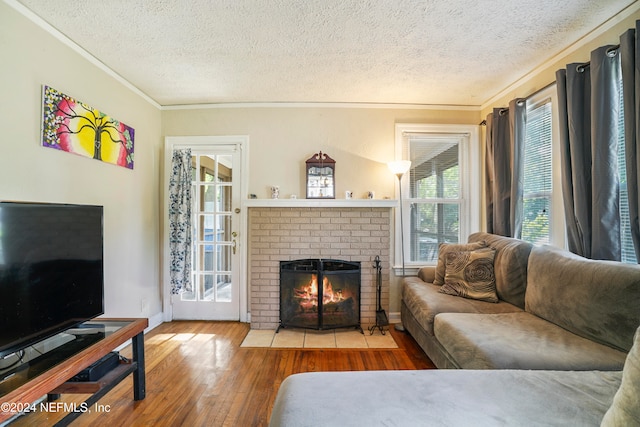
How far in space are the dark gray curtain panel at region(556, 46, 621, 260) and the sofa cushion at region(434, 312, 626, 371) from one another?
0.61 metres

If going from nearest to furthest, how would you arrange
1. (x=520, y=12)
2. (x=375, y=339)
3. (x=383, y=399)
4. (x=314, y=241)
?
(x=383, y=399)
(x=520, y=12)
(x=375, y=339)
(x=314, y=241)

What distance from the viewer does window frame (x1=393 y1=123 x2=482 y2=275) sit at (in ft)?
10.3

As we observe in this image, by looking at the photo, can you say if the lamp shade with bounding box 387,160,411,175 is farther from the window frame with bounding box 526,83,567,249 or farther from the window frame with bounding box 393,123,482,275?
the window frame with bounding box 526,83,567,249

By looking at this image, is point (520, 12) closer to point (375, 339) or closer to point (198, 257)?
point (375, 339)

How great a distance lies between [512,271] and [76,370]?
2925 millimetres

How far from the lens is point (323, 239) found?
2973mm

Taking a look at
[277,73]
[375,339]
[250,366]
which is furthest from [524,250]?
[277,73]

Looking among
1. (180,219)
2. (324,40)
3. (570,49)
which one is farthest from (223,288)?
(570,49)

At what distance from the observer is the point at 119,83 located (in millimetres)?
2521

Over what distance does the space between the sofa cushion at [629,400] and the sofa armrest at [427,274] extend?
6.72 ft

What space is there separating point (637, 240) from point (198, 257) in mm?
3623

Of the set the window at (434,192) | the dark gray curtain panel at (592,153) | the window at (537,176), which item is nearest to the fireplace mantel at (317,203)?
the window at (434,192)

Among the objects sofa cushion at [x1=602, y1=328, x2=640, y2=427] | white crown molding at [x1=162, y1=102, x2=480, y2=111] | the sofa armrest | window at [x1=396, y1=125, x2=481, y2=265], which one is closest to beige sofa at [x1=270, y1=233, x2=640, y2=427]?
sofa cushion at [x1=602, y1=328, x2=640, y2=427]

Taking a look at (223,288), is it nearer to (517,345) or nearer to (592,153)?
(517,345)
